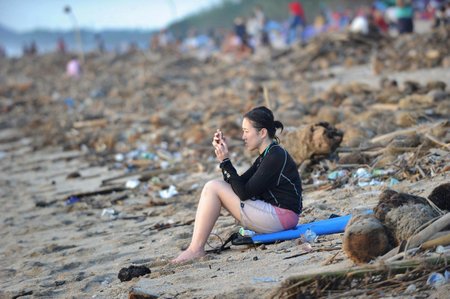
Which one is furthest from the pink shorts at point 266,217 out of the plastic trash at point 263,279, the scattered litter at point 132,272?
the plastic trash at point 263,279

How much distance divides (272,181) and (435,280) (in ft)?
5.95

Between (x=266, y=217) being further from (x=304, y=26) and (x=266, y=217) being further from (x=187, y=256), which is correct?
(x=304, y=26)

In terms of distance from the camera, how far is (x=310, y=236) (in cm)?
492

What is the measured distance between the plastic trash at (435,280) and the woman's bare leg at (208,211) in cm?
192

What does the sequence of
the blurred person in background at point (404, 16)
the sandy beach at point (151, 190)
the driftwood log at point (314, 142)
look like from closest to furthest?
the sandy beach at point (151, 190)
the driftwood log at point (314, 142)
the blurred person in background at point (404, 16)

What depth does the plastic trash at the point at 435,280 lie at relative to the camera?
11.5ft

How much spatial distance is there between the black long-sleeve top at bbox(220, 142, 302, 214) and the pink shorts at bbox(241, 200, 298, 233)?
0.17 ft

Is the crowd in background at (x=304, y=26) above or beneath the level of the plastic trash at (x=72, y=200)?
above

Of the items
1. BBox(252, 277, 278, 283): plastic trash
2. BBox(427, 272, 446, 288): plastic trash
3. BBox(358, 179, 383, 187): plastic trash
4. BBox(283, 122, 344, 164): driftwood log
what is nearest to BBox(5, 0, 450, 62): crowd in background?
BBox(283, 122, 344, 164): driftwood log

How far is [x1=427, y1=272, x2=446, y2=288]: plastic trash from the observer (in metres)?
3.52

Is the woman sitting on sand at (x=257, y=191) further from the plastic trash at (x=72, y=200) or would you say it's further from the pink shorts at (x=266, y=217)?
the plastic trash at (x=72, y=200)

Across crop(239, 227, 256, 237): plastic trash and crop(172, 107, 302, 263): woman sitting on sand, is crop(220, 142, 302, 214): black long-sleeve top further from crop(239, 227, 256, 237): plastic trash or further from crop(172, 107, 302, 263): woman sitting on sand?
crop(239, 227, 256, 237): plastic trash

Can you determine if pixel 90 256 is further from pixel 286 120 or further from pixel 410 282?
pixel 286 120

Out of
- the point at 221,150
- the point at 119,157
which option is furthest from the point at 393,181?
the point at 119,157
